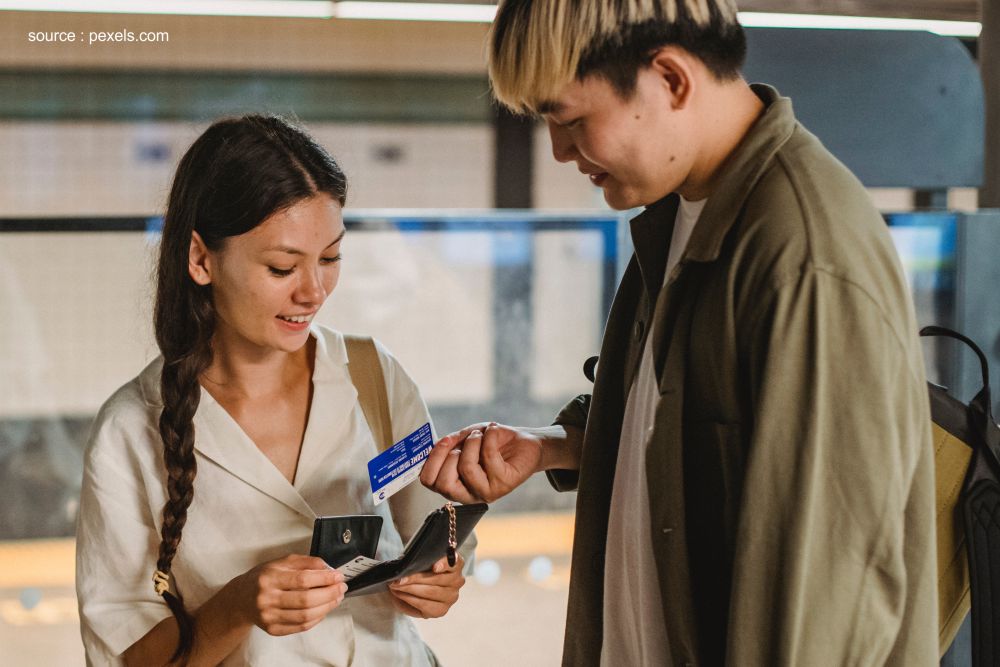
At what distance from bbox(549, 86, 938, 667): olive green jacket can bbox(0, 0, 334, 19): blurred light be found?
9.05ft

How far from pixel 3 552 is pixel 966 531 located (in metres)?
2.86

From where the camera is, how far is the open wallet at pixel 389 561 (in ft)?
4.58

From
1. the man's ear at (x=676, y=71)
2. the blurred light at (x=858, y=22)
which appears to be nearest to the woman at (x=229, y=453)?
the man's ear at (x=676, y=71)

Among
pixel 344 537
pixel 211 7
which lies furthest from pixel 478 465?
pixel 211 7

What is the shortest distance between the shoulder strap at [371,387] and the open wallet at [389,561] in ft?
0.90

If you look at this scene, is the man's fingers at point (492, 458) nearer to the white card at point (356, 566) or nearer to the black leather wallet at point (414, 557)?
the black leather wallet at point (414, 557)

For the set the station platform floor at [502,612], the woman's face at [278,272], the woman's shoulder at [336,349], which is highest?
the woman's face at [278,272]

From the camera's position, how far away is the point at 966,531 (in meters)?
1.52

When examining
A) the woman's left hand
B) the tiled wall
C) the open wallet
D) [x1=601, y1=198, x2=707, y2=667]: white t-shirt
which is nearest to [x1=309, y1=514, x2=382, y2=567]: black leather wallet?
the open wallet

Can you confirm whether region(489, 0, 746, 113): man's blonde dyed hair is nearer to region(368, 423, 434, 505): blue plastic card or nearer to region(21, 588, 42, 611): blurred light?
region(368, 423, 434, 505): blue plastic card

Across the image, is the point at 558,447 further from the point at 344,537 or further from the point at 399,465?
the point at 344,537

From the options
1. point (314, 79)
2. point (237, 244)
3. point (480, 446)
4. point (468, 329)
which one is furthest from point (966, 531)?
point (314, 79)

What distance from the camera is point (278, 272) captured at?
1543mm

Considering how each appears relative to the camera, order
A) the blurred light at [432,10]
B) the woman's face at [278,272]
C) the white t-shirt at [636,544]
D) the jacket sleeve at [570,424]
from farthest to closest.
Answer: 1. the blurred light at [432,10]
2. the jacket sleeve at [570,424]
3. the woman's face at [278,272]
4. the white t-shirt at [636,544]
